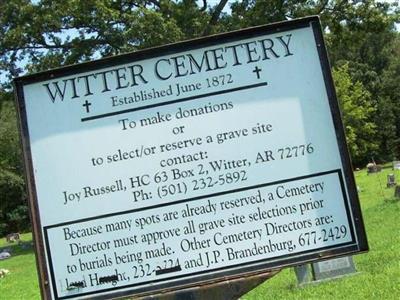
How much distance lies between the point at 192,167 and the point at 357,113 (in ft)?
189

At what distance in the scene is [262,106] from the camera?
3.21 m

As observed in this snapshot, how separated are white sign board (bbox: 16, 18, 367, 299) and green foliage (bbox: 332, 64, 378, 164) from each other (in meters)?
54.8

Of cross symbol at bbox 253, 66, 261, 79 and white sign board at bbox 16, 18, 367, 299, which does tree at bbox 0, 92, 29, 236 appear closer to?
white sign board at bbox 16, 18, 367, 299

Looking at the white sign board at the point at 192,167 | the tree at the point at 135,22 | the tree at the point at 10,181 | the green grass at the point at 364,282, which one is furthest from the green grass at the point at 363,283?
the tree at the point at 10,181

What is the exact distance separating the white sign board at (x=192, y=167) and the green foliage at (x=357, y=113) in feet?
180

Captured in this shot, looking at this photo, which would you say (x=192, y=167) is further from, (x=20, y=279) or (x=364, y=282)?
(x=20, y=279)

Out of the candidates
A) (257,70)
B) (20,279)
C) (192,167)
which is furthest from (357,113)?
(192,167)

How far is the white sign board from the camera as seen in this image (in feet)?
10.3

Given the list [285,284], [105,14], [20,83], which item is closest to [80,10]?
[105,14]

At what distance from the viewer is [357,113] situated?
5878cm

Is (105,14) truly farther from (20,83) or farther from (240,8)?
(20,83)

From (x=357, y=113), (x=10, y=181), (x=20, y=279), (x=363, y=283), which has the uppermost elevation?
(x=357, y=113)

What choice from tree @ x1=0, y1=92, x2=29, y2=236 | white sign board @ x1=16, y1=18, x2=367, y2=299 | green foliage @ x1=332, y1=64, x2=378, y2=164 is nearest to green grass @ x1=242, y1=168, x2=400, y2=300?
white sign board @ x1=16, y1=18, x2=367, y2=299

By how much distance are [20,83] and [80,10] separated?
69.1 feet
